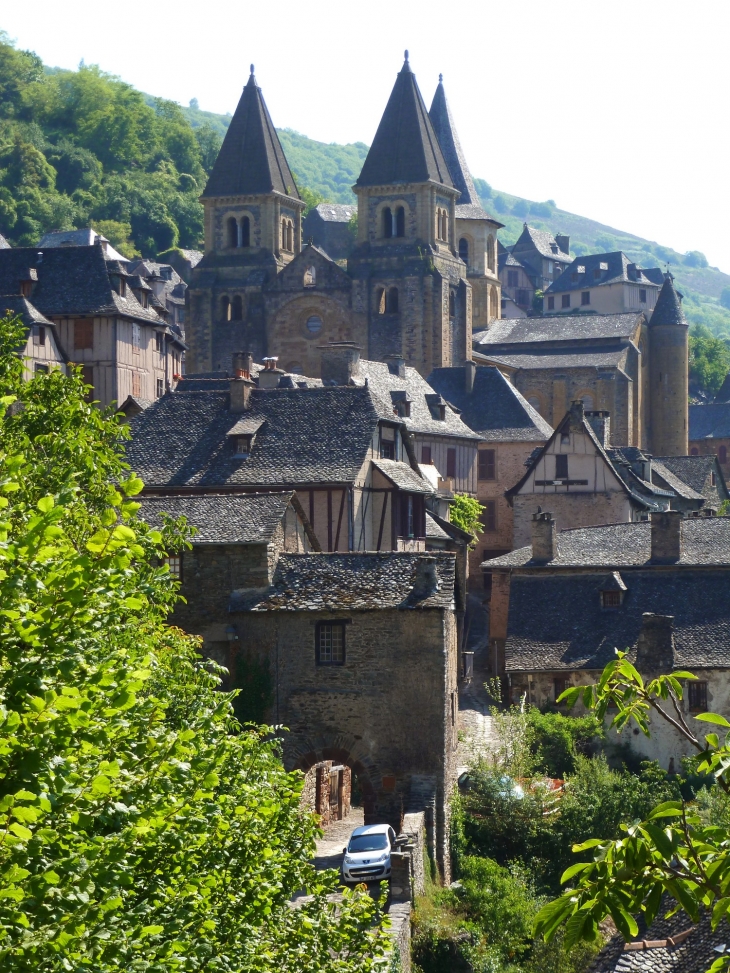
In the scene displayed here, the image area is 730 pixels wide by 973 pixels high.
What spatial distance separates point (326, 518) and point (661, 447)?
55.5 metres

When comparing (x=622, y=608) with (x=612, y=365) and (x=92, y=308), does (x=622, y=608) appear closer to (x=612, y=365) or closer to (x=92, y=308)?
(x=92, y=308)

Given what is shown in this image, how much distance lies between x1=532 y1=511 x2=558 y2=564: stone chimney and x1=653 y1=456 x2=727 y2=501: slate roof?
26624 mm

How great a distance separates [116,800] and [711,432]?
3902 inches

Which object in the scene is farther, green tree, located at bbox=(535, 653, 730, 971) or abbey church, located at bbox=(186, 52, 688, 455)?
abbey church, located at bbox=(186, 52, 688, 455)

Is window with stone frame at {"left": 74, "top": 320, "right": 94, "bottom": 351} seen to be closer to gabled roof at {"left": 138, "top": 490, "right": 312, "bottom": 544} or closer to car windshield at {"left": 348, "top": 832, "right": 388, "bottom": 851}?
gabled roof at {"left": 138, "top": 490, "right": 312, "bottom": 544}

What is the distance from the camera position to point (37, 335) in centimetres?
5575

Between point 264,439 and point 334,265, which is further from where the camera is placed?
point 334,265

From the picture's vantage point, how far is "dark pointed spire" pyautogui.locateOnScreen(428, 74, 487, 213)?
96.2 m

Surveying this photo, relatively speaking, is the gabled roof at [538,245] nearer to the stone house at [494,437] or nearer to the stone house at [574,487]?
the stone house at [494,437]

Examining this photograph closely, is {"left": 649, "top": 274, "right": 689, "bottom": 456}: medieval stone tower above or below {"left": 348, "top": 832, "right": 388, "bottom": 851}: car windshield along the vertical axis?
above

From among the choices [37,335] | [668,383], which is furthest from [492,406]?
[668,383]

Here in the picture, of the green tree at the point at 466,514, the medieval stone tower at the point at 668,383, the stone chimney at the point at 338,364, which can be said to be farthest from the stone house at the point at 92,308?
the medieval stone tower at the point at 668,383

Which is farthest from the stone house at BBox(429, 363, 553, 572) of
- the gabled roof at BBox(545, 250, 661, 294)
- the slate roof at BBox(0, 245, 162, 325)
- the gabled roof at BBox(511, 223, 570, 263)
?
the gabled roof at BBox(511, 223, 570, 263)

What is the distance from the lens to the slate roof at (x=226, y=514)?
31859 mm
